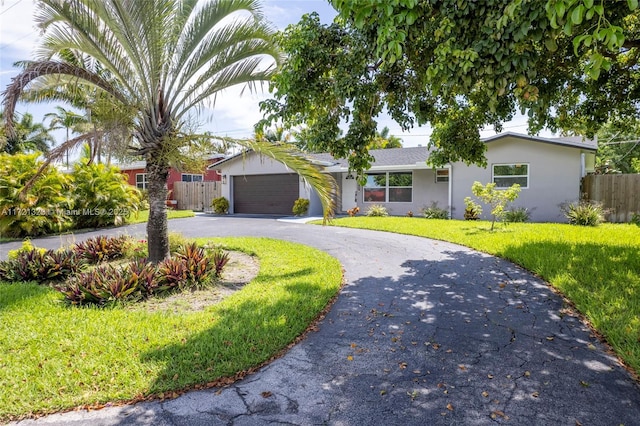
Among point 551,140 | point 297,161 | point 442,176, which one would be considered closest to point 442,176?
point 442,176

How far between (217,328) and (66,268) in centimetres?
451

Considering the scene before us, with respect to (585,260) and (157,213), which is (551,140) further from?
(157,213)

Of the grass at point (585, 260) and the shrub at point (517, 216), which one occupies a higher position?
the shrub at point (517, 216)

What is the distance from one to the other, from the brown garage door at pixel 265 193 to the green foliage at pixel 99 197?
651cm

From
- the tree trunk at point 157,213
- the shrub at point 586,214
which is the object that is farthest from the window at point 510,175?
the tree trunk at point 157,213

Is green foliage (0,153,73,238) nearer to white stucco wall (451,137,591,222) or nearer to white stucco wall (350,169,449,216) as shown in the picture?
white stucco wall (350,169,449,216)

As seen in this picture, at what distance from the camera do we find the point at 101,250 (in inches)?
313

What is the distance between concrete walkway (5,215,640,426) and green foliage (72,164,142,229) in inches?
480

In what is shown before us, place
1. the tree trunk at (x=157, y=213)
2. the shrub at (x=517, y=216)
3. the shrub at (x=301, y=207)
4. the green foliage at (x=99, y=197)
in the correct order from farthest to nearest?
the shrub at (x=301, y=207), the shrub at (x=517, y=216), the green foliage at (x=99, y=197), the tree trunk at (x=157, y=213)

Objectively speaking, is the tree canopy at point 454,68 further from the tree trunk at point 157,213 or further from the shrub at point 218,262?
the shrub at point 218,262

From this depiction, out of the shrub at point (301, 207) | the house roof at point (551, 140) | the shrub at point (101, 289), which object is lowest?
the shrub at point (101, 289)

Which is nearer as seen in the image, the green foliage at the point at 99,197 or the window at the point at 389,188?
the green foliage at the point at 99,197

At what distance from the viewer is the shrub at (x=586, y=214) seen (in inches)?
492

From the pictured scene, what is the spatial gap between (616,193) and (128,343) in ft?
56.0
